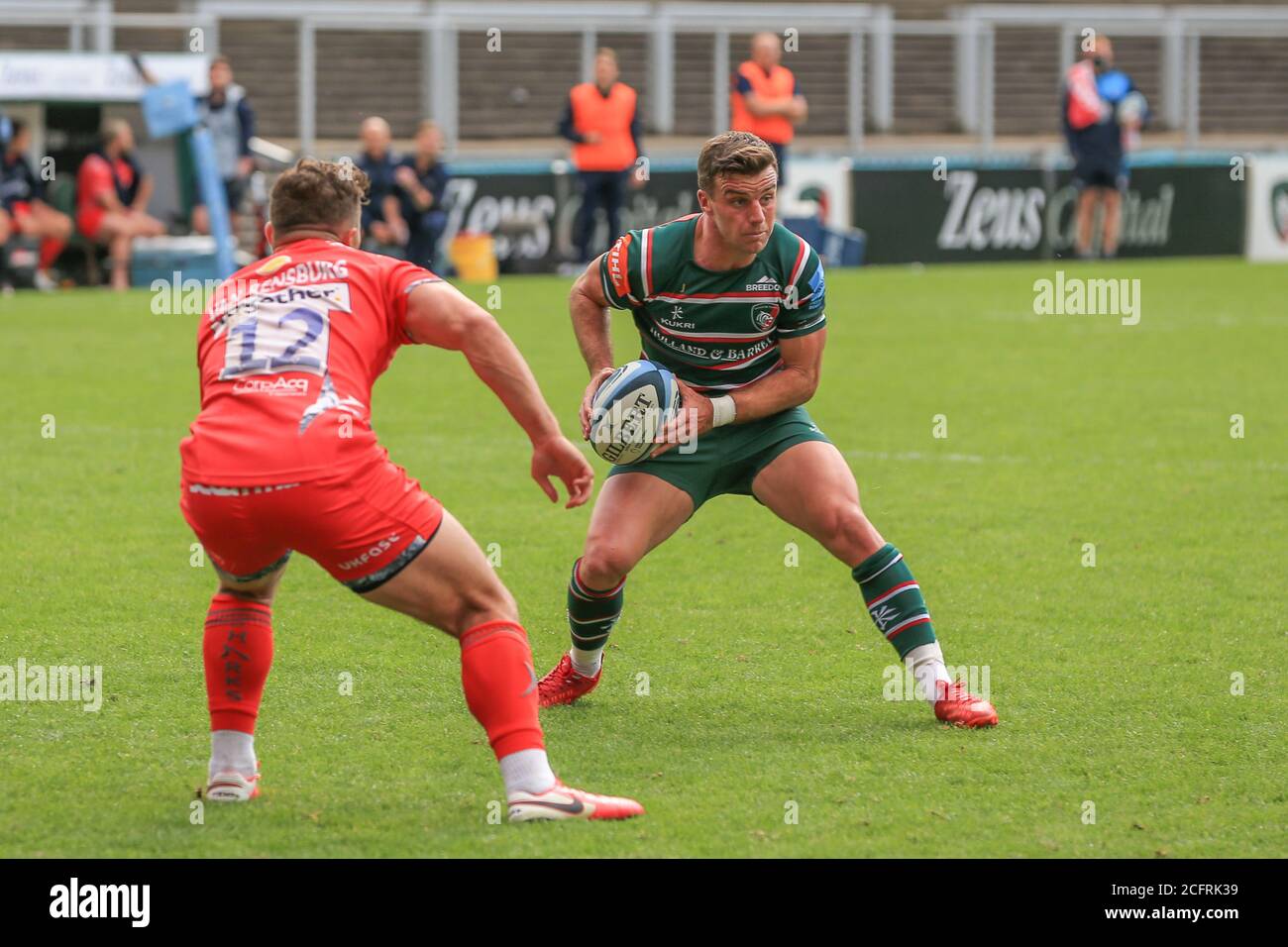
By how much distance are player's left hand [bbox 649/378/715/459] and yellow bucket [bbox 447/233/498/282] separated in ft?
51.5

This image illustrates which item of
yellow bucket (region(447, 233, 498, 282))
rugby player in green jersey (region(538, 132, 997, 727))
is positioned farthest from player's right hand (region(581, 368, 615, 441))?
yellow bucket (region(447, 233, 498, 282))

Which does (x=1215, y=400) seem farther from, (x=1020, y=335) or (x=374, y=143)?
(x=374, y=143)

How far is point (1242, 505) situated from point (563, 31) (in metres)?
20.4

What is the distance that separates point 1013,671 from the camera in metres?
6.20

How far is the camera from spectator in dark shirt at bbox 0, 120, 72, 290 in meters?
19.5

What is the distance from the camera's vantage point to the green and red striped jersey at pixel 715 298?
583 centimetres

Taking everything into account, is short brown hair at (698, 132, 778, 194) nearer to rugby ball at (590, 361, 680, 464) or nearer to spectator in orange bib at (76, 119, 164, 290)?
rugby ball at (590, 361, 680, 464)

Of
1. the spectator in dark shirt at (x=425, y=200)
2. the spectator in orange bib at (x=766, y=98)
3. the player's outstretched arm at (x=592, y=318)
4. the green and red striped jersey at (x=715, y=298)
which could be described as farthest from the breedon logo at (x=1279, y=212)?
the player's outstretched arm at (x=592, y=318)

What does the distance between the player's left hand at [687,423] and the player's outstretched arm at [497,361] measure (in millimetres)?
1222

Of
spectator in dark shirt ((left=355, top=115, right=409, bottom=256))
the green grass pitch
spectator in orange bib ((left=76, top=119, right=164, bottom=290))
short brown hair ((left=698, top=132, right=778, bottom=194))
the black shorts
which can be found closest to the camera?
the green grass pitch

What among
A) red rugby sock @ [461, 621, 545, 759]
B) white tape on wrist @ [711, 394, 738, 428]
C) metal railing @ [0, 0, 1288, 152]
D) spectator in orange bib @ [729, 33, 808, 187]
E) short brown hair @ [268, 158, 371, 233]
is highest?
metal railing @ [0, 0, 1288, 152]

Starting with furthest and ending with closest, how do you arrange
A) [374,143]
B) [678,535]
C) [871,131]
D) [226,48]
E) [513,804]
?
[871,131], [226,48], [374,143], [678,535], [513,804]

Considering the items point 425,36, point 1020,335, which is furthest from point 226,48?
point 1020,335

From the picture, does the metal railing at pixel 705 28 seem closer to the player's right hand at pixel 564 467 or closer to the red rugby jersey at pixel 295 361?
the red rugby jersey at pixel 295 361
